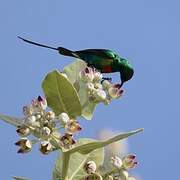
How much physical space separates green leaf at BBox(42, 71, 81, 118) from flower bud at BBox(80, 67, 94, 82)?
8 centimetres

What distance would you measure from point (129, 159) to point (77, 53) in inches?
22.7

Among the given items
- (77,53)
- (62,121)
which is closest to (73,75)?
(77,53)

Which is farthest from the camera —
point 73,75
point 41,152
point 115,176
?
point 73,75

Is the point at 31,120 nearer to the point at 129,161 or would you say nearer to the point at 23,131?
the point at 23,131

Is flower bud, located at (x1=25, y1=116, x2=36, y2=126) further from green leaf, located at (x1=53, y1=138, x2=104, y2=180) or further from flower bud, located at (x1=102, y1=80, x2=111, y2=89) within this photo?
flower bud, located at (x1=102, y1=80, x2=111, y2=89)

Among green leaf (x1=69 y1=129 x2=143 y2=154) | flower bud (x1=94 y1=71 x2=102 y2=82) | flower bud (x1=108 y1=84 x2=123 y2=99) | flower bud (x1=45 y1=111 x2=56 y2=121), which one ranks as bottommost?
green leaf (x1=69 y1=129 x2=143 y2=154)

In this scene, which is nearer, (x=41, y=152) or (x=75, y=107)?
(x=41, y=152)

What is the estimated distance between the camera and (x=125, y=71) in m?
4.00

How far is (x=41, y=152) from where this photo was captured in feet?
11.9

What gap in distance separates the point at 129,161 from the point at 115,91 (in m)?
0.35

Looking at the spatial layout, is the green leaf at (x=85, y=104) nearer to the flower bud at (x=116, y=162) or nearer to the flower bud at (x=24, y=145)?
the flower bud at (x=116, y=162)

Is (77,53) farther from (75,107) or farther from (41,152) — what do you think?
(41,152)

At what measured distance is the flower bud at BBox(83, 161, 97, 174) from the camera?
12.5 ft

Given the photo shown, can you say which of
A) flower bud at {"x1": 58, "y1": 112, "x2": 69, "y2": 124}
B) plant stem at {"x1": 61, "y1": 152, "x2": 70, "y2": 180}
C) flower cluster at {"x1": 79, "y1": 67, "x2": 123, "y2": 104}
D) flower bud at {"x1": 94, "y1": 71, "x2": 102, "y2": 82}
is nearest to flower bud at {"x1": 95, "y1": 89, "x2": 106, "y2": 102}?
flower cluster at {"x1": 79, "y1": 67, "x2": 123, "y2": 104}
